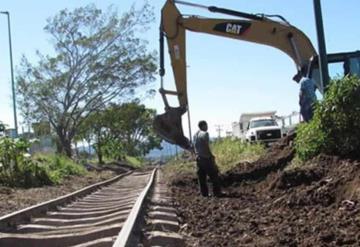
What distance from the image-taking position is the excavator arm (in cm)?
1905

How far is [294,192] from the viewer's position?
11656mm

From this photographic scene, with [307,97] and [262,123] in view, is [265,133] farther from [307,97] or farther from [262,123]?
[307,97]

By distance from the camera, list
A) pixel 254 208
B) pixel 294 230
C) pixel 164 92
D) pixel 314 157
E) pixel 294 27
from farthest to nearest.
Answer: pixel 294 27 < pixel 164 92 < pixel 314 157 < pixel 254 208 < pixel 294 230

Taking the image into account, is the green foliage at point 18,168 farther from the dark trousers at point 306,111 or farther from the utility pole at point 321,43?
the utility pole at point 321,43

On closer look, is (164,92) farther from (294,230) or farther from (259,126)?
(259,126)

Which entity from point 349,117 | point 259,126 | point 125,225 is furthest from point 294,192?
point 259,126

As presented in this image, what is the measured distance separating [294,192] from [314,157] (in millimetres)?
2749

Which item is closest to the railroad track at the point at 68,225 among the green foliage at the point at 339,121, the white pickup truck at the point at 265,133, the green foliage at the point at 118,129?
the green foliage at the point at 339,121

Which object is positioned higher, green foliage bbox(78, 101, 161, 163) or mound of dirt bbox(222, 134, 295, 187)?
green foliage bbox(78, 101, 161, 163)

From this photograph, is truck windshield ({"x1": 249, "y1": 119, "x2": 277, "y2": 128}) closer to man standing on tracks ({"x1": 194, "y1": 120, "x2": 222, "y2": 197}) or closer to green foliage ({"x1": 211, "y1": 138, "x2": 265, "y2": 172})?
green foliage ({"x1": 211, "y1": 138, "x2": 265, "y2": 172})

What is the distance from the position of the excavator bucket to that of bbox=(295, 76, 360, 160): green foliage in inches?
169

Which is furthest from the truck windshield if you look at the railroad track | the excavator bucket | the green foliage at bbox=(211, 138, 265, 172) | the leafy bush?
the railroad track

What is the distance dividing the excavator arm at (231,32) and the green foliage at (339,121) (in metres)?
5.60

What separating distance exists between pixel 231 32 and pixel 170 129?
13.8ft
